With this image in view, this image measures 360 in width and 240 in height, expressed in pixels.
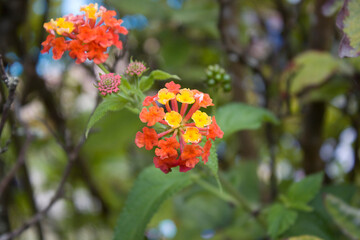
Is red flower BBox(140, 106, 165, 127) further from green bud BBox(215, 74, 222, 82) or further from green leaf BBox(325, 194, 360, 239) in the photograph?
green leaf BBox(325, 194, 360, 239)

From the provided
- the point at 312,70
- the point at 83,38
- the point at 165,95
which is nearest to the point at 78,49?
the point at 83,38

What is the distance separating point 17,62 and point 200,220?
1.85 ft

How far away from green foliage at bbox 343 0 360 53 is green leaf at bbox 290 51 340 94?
0.26 m

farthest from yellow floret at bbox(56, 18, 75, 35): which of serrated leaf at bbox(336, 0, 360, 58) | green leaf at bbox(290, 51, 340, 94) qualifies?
green leaf at bbox(290, 51, 340, 94)

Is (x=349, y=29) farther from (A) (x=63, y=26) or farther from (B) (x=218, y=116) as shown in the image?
(A) (x=63, y=26)

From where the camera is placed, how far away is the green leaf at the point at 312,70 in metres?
0.78

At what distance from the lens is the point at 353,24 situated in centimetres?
51

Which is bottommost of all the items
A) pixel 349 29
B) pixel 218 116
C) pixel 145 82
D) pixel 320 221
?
pixel 320 221

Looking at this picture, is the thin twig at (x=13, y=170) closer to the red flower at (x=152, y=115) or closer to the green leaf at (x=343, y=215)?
the red flower at (x=152, y=115)

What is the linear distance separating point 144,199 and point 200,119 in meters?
0.22

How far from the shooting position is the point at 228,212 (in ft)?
3.06

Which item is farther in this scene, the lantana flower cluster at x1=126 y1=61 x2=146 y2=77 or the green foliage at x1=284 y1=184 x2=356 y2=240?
the green foliage at x1=284 y1=184 x2=356 y2=240

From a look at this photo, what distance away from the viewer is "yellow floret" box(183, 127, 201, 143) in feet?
1.44

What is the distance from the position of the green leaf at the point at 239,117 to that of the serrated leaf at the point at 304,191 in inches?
4.9
